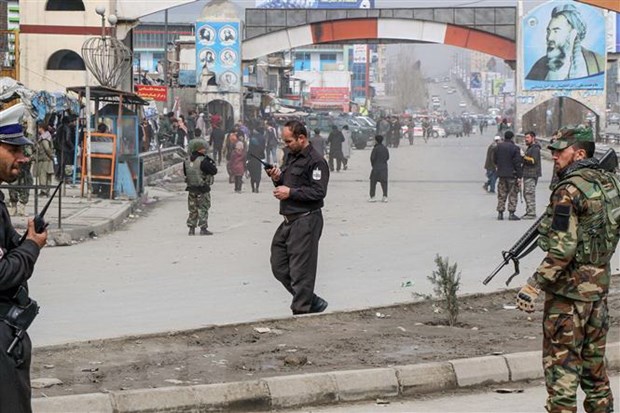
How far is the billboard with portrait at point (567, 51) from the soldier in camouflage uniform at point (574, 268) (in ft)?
168

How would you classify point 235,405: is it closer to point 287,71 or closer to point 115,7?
point 115,7

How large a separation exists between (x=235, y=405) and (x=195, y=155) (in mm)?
13395

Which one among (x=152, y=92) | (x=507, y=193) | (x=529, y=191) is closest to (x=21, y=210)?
(x=507, y=193)

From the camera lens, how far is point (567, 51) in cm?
5841

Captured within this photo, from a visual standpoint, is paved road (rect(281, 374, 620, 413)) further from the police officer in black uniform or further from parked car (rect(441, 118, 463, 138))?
parked car (rect(441, 118, 463, 138))

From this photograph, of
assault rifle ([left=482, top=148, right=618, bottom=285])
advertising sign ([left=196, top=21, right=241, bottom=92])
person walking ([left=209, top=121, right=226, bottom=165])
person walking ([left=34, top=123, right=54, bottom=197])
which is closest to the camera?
assault rifle ([left=482, top=148, right=618, bottom=285])

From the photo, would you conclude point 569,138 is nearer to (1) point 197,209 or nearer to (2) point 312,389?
(2) point 312,389

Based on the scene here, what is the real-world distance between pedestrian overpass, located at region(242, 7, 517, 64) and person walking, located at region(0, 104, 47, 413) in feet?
165

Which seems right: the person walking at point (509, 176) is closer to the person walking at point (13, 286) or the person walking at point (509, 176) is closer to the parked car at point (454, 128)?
the person walking at point (13, 286)

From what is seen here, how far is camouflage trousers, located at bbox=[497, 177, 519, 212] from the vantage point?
948 inches

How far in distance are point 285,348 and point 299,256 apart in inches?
50.7

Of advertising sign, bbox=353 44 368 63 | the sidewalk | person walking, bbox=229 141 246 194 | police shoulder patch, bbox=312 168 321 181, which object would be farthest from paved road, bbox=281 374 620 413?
advertising sign, bbox=353 44 368 63

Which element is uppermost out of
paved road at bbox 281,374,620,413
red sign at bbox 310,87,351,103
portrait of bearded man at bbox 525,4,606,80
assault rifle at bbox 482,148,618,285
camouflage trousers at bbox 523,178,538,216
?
portrait of bearded man at bbox 525,4,606,80

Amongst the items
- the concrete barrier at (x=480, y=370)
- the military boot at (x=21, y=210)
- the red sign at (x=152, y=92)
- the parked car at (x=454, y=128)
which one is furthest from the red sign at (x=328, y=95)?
the concrete barrier at (x=480, y=370)
